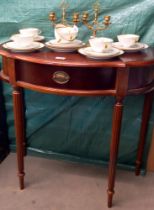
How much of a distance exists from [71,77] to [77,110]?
52 centimetres

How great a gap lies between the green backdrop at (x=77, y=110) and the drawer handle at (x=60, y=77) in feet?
1.38

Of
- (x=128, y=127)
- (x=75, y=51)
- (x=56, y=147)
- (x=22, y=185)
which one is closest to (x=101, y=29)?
(x=75, y=51)

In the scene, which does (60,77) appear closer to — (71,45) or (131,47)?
(71,45)

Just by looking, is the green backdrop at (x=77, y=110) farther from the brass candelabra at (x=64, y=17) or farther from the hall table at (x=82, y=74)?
the hall table at (x=82, y=74)

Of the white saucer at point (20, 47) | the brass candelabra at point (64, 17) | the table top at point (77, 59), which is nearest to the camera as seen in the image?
the table top at point (77, 59)

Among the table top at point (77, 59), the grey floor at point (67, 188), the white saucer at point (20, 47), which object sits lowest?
the grey floor at point (67, 188)

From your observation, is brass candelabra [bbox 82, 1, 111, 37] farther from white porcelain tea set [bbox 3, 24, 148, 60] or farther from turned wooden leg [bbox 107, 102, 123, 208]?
turned wooden leg [bbox 107, 102, 123, 208]

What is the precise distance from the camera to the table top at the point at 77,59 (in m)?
0.98

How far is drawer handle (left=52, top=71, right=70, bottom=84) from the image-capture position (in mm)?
1020

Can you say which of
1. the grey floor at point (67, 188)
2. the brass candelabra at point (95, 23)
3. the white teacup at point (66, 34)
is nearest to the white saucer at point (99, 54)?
the white teacup at point (66, 34)

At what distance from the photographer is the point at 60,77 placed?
3.37 ft

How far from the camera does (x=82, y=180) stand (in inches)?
58.4

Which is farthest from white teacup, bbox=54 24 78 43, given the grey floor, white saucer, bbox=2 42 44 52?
the grey floor

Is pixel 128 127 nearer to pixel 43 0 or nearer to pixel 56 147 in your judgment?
pixel 56 147
